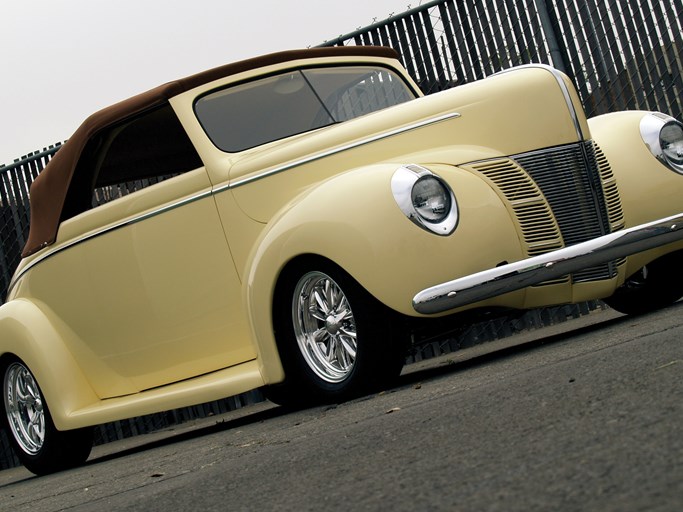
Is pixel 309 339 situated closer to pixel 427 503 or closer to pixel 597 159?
pixel 597 159

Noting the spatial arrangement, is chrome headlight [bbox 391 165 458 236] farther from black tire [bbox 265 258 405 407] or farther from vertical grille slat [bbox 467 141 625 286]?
black tire [bbox 265 258 405 407]

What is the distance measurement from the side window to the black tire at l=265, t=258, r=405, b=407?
1.41 meters

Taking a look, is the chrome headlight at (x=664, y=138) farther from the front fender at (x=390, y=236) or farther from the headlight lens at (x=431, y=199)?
the headlight lens at (x=431, y=199)

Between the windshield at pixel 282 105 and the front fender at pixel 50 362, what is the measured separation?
5.35 ft

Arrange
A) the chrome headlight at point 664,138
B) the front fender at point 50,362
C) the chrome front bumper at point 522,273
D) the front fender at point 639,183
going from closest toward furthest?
1. the chrome front bumper at point 522,273
2. the front fender at point 639,183
3. the chrome headlight at point 664,138
4. the front fender at point 50,362

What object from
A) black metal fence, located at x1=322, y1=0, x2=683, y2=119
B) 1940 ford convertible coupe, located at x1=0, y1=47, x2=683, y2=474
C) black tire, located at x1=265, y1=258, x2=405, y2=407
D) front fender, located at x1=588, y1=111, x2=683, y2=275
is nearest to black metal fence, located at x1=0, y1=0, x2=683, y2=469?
black metal fence, located at x1=322, y1=0, x2=683, y2=119

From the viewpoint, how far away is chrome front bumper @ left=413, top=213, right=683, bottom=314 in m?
4.83

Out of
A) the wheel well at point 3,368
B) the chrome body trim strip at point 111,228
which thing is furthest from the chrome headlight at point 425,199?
the wheel well at point 3,368

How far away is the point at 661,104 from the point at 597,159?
2.92m

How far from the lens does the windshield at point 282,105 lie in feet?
20.5

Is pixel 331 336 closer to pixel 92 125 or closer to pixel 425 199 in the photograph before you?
pixel 425 199

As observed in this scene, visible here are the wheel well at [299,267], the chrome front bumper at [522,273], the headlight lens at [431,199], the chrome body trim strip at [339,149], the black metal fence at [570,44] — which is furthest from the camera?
the black metal fence at [570,44]

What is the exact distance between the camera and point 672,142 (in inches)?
233

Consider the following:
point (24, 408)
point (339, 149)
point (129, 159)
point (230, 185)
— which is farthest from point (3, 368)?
point (339, 149)
